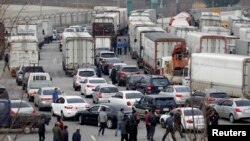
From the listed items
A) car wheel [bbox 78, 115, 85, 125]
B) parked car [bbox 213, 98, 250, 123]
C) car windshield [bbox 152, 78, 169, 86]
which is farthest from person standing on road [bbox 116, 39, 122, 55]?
car wheel [bbox 78, 115, 85, 125]

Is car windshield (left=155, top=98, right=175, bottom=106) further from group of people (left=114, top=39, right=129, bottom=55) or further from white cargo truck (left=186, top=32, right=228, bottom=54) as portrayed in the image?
group of people (left=114, top=39, right=129, bottom=55)

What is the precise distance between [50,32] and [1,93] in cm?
5339

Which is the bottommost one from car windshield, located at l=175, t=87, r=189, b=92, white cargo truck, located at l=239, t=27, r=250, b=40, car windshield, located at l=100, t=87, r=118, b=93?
car windshield, located at l=100, t=87, r=118, b=93

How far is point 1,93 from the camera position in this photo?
117 feet

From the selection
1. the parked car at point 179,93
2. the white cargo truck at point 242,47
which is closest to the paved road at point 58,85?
the parked car at point 179,93

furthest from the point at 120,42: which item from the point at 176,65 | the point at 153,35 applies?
the point at 176,65

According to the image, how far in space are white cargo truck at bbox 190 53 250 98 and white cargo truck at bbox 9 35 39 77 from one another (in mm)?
12707

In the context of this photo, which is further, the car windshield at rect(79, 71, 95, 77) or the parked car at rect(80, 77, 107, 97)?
the car windshield at rect(79, 71, 95, 77)

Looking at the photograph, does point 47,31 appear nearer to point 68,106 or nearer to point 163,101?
point 68,106

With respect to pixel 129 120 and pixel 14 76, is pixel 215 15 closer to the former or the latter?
pixel 14 76

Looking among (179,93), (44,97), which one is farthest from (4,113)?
(179,93)

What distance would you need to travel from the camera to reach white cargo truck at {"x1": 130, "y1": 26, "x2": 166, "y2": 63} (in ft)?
201

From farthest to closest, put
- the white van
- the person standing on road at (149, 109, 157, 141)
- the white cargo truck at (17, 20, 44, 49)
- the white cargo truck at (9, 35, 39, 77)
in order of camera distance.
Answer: the white cargo truck at (17, 20, 44, 49), the white cargo truck at (9, 35, 39, 77), the white van, the person standing on road at (149, 109, 157, 141)

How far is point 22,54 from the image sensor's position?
178 ft
